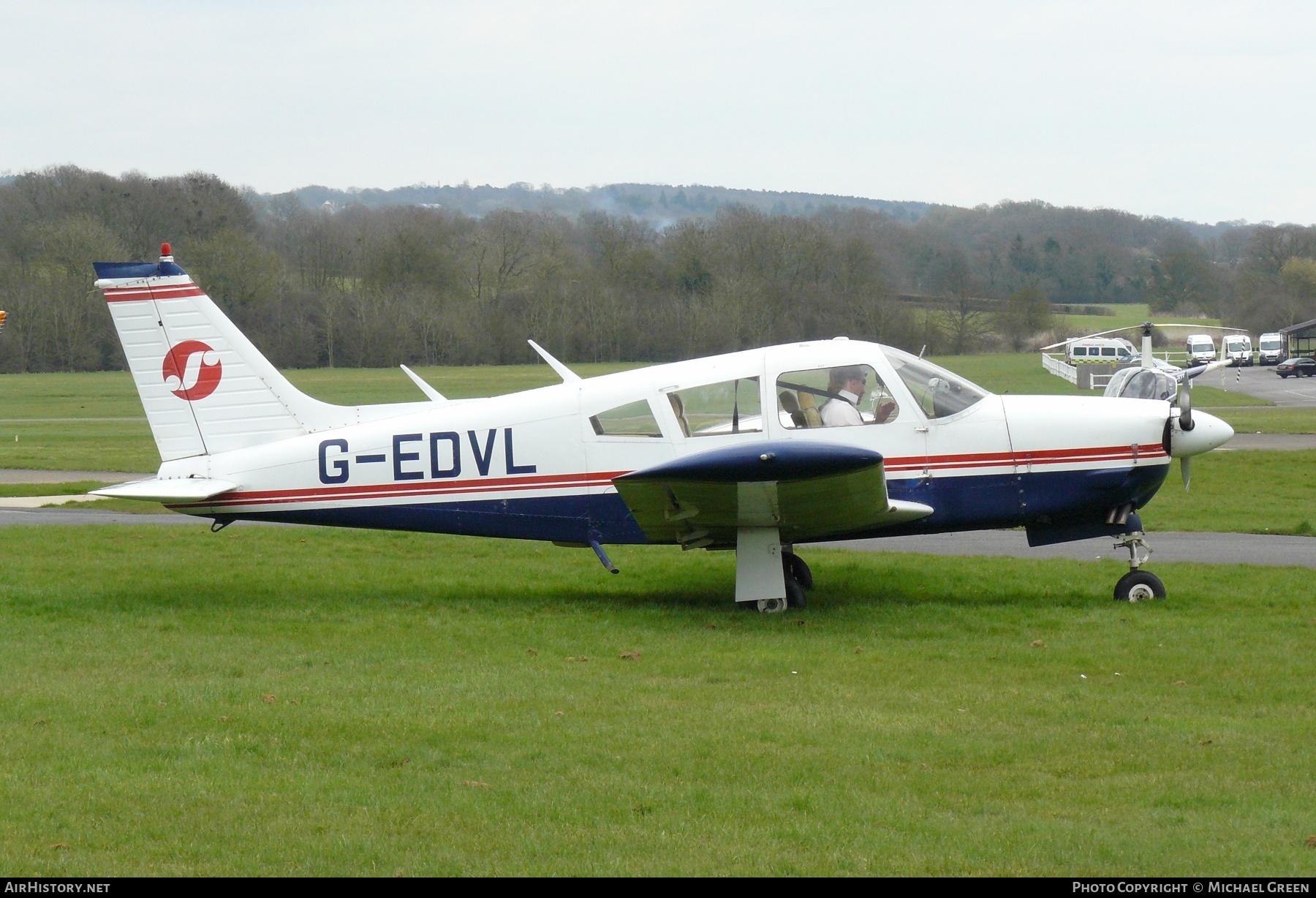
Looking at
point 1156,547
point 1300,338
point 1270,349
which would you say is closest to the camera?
point 1156,547

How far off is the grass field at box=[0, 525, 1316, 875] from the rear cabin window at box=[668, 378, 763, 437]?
159cm

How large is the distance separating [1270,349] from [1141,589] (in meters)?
72.0

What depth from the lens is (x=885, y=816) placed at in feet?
17.1

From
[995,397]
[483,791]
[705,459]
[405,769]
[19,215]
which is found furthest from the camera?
[19,215]

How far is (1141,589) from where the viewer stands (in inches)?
410

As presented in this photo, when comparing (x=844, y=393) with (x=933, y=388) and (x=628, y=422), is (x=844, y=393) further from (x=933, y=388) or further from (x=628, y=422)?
(x=628, y=422)

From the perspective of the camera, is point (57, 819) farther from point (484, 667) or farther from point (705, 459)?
point (705, 459)

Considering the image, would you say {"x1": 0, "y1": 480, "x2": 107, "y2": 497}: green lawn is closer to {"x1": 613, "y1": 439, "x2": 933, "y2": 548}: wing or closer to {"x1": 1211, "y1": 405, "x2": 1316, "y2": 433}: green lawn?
{"x1": 613, "y1": 439, "x2": 933, "y2": 548}: wing

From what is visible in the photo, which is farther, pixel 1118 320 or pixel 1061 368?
pixel 1118 320

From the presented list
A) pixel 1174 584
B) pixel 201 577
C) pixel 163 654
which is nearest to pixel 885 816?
pixel 163 654

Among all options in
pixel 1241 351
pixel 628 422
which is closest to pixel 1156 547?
pixel 628 422

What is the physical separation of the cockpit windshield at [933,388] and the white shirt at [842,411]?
18.5 inches

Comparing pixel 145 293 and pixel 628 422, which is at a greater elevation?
pixel 145 293

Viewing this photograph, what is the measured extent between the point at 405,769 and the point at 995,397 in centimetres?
655
